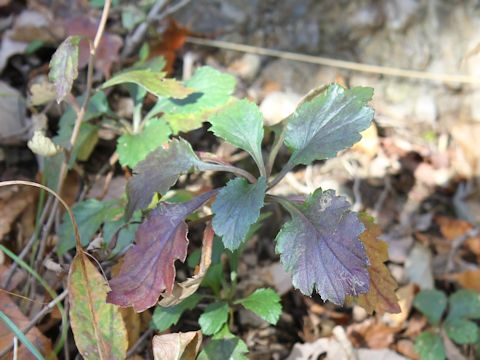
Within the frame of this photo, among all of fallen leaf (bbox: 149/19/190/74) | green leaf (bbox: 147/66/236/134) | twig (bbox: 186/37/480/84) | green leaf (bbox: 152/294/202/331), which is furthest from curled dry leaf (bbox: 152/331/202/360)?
twig (bbox: 186/37/480/84)

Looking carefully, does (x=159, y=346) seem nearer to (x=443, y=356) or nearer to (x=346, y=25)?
(x=443, y=356)

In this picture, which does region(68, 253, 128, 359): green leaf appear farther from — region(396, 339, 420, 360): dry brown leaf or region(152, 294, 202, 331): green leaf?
region(396, 339, 420, 360): dry brown leaf

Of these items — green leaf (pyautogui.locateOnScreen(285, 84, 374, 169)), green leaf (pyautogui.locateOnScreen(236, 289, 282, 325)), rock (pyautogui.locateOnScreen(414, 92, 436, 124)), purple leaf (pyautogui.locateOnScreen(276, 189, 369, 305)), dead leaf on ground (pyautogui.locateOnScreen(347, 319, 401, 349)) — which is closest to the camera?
purple leaf (pyautogui.locateOnScreen(276, 189, 369, 305))

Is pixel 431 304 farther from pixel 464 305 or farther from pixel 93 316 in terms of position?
pixel 93 316

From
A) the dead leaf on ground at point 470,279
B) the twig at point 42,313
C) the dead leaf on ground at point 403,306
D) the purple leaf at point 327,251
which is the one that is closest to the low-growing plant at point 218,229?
the purple leaf at point 327,251

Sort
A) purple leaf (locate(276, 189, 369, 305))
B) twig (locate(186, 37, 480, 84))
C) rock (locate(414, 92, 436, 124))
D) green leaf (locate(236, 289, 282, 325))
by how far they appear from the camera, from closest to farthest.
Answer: purple leaf (locate(276, 189, 369, 305))
green leaf (locate(236, 289, 282, 325))
twig (locate(186, 37, 480, 84))
rock (locate(414, 92, 436, 124))

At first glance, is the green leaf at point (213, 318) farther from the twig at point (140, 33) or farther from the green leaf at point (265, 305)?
the twig at point (140, 33)

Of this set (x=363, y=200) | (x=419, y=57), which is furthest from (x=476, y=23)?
(x=363, y=200)
